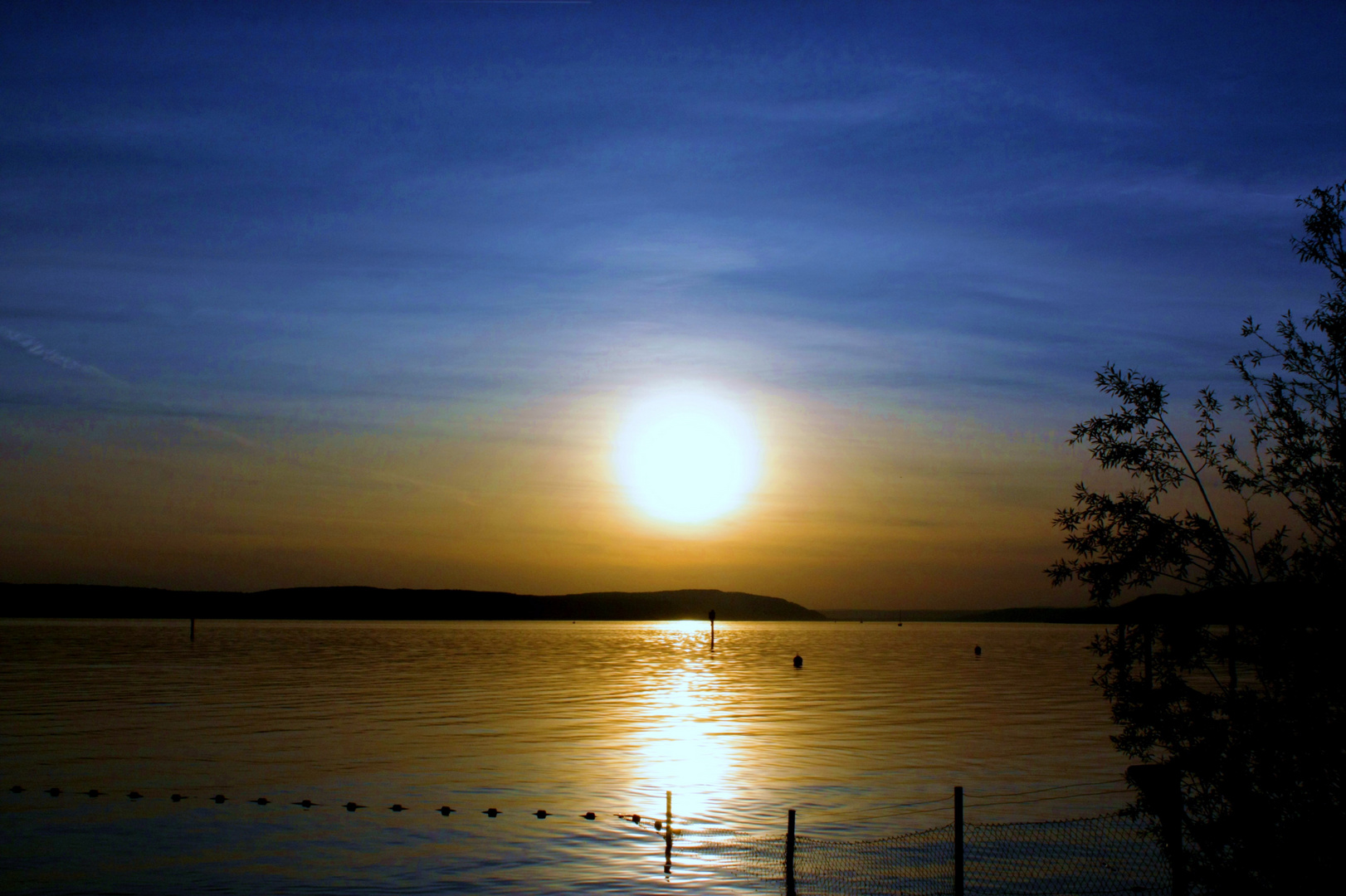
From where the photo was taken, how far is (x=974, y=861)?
22297 mm

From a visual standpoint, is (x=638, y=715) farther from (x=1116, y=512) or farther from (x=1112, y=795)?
(x=1116, y=512)

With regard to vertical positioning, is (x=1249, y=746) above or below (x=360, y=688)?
above

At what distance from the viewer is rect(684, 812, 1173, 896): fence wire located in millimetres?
20328

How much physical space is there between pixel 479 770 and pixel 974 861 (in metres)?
17.1

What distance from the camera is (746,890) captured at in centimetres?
2036

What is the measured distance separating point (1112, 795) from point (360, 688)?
47.5m

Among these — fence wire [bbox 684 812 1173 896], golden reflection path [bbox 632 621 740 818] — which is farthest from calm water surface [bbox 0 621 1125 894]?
fence wire [bbox 684 812 1173 896]

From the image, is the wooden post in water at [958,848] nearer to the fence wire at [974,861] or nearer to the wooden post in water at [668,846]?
the fence wire at [974,861]

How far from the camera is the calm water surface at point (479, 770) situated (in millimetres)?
22344

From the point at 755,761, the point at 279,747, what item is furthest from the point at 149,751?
the point at 755,761

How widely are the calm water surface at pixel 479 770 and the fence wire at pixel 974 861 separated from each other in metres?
1.29

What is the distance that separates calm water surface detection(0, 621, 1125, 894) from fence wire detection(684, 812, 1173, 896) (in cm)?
129

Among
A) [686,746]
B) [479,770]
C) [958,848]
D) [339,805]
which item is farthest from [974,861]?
[686,746]

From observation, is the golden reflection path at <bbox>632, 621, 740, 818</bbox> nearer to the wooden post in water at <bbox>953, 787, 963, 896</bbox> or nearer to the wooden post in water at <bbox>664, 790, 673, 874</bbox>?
the wooden post in water at <bbox>664, 790, 673, 874</bbox>
